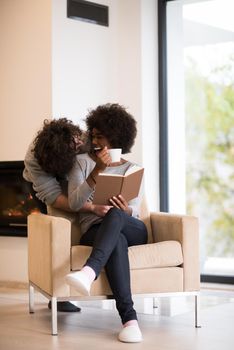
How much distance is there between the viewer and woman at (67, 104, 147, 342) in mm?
3316

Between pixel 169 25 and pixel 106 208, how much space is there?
246cm

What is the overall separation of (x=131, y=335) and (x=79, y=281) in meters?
0.37

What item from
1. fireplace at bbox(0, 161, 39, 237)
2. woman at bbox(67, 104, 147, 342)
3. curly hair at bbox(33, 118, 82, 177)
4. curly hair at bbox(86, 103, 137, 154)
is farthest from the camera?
fireplace at bbox(0, 161, 39, 237)

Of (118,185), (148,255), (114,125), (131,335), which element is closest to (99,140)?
(114,125)

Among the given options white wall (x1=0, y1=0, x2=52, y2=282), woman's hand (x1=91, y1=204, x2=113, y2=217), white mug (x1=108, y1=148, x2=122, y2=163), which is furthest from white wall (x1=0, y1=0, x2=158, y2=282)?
white mug (x1=108, y1=148, x2=122, y2=163)

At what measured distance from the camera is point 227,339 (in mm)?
3281

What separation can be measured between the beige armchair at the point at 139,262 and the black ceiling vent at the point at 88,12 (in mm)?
1982

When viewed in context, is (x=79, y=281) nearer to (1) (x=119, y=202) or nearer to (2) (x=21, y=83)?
(1) (x=119, y=202)

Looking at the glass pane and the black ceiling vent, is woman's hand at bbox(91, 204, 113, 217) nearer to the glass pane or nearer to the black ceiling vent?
the glass pane

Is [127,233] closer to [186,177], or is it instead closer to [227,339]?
[227,339]

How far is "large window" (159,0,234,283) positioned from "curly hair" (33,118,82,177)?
5.98 ft

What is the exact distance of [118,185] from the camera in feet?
11.6

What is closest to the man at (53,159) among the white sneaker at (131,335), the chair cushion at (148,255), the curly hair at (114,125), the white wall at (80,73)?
the curly hair at (114,125)

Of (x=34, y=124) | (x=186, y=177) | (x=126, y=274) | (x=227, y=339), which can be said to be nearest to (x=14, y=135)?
(x=34, y=124)
